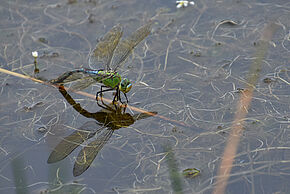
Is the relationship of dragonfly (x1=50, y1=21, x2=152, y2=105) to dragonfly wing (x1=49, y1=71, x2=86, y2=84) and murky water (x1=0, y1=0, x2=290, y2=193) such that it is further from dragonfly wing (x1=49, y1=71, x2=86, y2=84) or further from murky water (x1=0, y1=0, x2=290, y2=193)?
murky water (x1=0, y1=0, x2=290, y2=193)

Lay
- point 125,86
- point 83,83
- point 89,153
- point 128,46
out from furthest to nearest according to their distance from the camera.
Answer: point 128,46 → point 83,83 → point 125,86 → point 89,153

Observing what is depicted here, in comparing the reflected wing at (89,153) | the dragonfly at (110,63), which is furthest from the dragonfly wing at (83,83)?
the reflected wing at (89,153)

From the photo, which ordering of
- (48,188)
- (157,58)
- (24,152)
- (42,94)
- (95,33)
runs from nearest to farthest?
(48,188) < (24,152) < (42,94) < (157,58) < (95,33)

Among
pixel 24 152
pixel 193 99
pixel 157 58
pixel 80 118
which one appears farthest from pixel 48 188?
pixel 157 58

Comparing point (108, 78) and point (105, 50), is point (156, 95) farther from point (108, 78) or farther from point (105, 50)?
point (105, 50)

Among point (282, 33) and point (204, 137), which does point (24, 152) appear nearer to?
point (204, 137)

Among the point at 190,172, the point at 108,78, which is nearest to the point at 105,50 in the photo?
the point at 108,78

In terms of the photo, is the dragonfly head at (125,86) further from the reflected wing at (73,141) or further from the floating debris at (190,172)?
the floating debris at (190,172)
